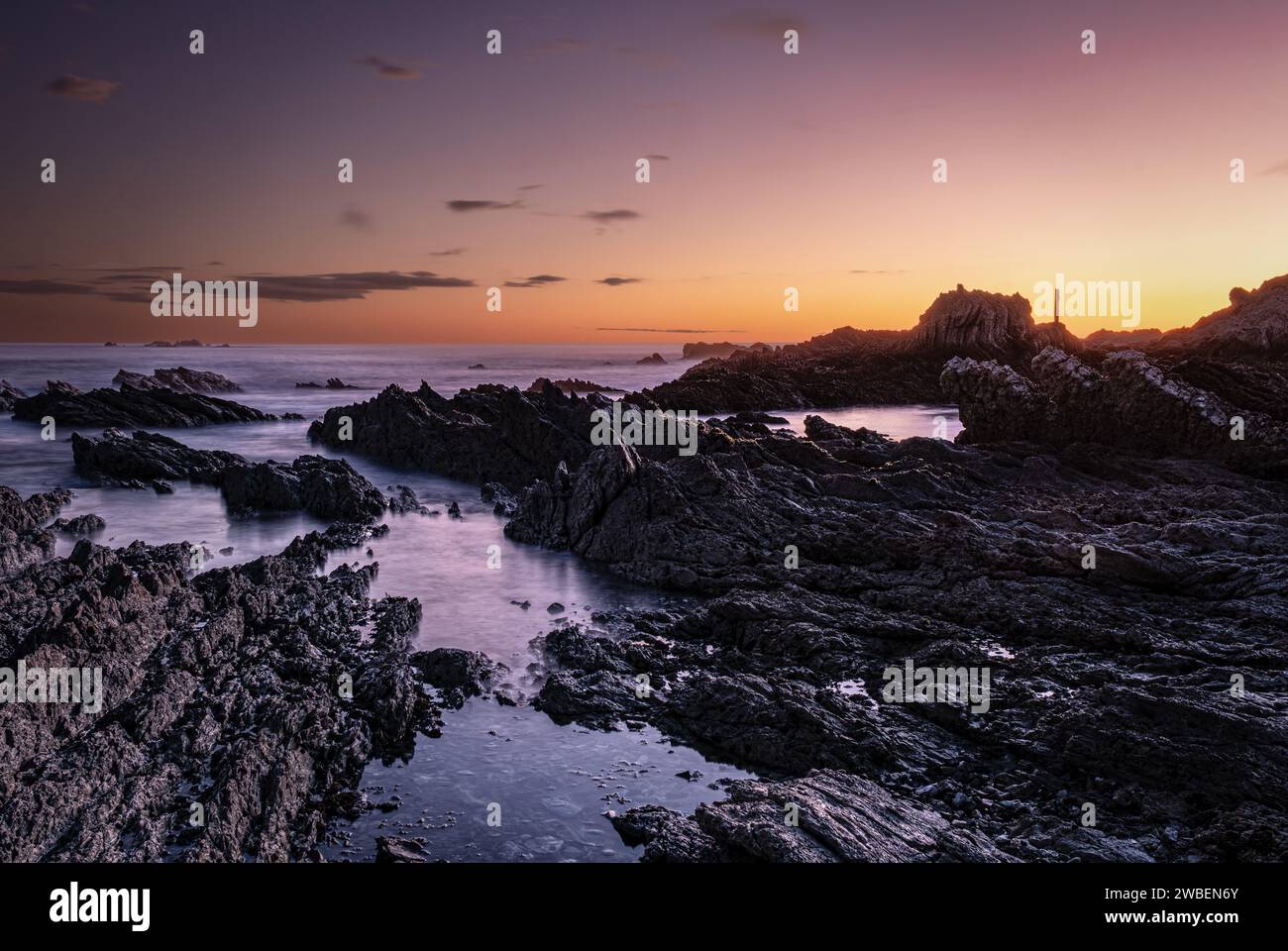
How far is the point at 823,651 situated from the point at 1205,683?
5447 mm

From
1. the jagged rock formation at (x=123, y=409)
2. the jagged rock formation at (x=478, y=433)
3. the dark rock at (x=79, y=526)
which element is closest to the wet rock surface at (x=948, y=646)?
the jagged rock formation at (x=478, y=433)

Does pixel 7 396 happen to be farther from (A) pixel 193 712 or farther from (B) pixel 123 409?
(A) pixel 193 712

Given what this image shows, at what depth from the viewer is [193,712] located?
1098cm

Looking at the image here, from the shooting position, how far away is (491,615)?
1714 centimetres

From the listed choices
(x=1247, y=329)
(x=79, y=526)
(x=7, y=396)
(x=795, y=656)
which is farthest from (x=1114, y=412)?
(x=7, y=396)

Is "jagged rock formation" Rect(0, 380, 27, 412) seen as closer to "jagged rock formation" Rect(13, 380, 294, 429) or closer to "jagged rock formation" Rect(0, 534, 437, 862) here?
"jagged rock formation" Rect(13, 380, 294, 429)

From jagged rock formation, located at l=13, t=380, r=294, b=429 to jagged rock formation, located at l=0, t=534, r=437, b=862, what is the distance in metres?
37.7

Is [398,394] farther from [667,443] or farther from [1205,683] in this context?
[1205,683]

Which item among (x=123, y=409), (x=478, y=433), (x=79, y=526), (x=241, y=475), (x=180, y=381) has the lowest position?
(x=79, y=526)

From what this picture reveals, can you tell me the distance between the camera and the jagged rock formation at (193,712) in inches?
336

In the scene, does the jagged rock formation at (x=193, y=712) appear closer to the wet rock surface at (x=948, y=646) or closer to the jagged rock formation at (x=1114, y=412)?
the wet rock surface at (x=948, y=646)

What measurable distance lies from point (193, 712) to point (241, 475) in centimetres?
1819

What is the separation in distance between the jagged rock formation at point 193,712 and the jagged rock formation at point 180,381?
62884mm
